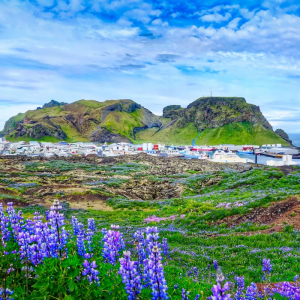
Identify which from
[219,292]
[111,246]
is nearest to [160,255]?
[219,292]

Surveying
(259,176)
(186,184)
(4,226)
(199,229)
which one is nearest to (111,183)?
(186,184)

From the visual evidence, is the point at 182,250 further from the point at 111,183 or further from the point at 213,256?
the point at 111,183

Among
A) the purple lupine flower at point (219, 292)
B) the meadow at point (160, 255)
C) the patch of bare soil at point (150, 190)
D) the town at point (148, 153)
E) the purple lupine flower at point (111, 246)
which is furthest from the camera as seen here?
the town at point (148, 153)

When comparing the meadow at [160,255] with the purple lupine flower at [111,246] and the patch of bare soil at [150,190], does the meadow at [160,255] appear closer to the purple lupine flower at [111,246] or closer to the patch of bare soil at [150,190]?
the purple lupine flower at [111,246]

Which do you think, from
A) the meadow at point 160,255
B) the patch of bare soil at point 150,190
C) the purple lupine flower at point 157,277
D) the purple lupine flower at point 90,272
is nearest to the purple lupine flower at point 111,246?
the meadow at point 160,255

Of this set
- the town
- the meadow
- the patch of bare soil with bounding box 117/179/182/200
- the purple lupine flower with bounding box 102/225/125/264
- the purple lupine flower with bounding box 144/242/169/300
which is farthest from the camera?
the town

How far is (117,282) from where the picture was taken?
347cm

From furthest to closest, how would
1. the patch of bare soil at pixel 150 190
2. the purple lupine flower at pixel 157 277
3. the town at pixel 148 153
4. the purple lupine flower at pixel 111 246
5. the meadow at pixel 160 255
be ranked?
the town at pixel 148 153 < the patch of bare soil at pixel 150 190 < the purple lupine flower at pixel 111 246 < the meadow at pixel 160 255 < the purple lupine flower at pixel 157 277

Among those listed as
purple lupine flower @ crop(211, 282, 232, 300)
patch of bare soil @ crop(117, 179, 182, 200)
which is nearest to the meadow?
purple lupine flower @ crop(211, 282, 232, 300)

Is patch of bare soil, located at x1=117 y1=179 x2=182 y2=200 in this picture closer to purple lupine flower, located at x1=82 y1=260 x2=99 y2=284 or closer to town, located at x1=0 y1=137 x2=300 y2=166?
purple lupine flower, located at x1=82 y1=260 x2=99 y2=284

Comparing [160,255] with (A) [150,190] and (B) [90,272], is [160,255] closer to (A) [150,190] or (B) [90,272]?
(B) [90,272]

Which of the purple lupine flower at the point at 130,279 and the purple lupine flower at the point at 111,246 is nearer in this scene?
the purple lupine flower at the point at 130,279

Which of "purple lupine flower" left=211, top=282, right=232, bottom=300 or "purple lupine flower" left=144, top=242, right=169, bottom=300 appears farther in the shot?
"purple lupine flower" left=144, top=242, right=169, bottom=300

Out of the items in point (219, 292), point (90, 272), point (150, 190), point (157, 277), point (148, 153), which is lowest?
point (150, 190)
